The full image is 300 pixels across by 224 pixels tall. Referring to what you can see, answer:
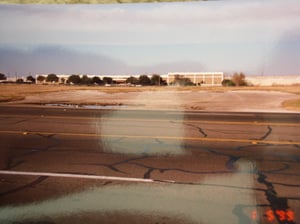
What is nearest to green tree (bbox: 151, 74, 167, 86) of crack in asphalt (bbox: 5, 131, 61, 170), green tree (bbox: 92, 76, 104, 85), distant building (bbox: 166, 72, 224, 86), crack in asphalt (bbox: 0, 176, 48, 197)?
distant building (bbox: 166, 72, 224, 86)

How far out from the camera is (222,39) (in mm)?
4891

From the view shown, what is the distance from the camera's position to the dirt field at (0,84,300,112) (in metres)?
5.37

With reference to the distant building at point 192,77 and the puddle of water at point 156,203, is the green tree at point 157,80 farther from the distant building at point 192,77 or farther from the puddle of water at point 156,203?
the puddle of water at point 156,203

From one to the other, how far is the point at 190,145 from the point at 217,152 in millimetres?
535

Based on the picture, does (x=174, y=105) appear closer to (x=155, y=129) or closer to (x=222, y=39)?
(x=155, y=129)

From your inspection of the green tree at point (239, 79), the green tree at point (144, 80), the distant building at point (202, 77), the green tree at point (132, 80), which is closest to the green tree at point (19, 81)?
the green tree at point (132, 80)

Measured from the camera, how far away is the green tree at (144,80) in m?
5.18

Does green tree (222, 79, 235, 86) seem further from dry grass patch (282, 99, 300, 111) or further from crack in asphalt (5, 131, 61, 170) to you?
crack in asphalt (5, 131, 61, 170)

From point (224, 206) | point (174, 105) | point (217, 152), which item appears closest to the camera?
point (224, 206)

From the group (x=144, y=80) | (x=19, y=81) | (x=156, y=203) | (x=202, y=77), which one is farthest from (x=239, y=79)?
(x=19, y=81)

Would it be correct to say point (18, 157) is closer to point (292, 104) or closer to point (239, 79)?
point (239, 79)

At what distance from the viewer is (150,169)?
3.88 m

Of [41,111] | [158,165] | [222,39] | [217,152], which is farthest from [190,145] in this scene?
[41,111]

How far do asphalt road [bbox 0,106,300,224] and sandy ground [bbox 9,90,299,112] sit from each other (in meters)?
0.34
